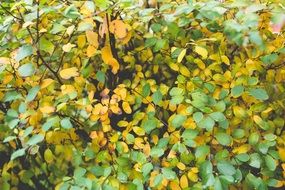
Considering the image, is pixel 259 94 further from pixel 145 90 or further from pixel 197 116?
pixel 145 90

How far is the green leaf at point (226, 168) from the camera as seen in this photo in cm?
144

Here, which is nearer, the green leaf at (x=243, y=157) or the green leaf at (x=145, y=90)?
the green leaf at (x=243, y=157)

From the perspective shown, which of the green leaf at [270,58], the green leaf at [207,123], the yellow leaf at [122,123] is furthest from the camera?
the yellow leaf at [122,123]

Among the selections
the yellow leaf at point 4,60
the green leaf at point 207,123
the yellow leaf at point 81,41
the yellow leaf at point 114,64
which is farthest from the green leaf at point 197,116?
the yellow leaf at point 4,60

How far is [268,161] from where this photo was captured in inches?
58.4

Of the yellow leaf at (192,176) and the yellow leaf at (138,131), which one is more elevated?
the yellow leaf at (138,131)

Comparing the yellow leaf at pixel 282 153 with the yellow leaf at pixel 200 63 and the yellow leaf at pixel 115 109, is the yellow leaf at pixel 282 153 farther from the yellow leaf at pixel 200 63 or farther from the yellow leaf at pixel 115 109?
the yellow leaf at pixel 115 109

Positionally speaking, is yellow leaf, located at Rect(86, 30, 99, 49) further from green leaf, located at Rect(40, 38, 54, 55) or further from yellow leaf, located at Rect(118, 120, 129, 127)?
yellow leaf, located at Rect(118, 120, 129, 127)

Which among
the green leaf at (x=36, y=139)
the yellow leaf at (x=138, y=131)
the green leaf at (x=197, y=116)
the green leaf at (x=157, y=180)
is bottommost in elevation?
the green leaf at (x=157, y=180)

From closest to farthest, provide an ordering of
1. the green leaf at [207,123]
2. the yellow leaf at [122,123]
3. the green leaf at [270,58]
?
the green leaf at [207,123] < the green leaf at [270,58] < the yellow leaf at [122,123]

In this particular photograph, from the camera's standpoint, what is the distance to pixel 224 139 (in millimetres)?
1507

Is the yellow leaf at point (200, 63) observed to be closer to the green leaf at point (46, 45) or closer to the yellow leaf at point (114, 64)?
the yellow leaf at point (114, 64)

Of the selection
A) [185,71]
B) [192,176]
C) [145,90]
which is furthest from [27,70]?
[192,176]

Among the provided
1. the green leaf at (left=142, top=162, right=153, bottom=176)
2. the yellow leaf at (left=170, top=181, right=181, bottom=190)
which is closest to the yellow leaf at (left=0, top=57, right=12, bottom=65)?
the green leaf at (left=142, top=162, right=153, bottom=176)
